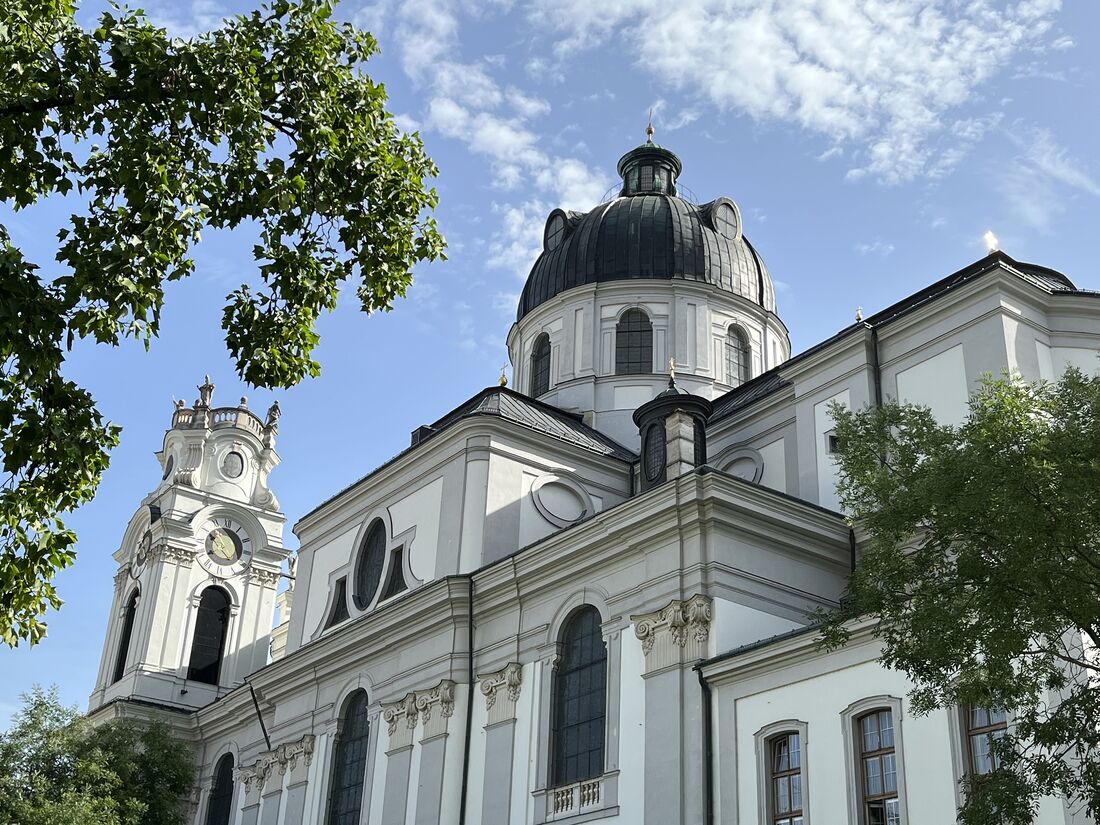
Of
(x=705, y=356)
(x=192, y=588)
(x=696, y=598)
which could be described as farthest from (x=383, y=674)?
(x=192, y=588)

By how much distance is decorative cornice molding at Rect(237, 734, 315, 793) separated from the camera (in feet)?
100

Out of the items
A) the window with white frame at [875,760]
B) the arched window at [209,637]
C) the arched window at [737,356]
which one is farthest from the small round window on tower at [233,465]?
the window with white frame at [875,760]

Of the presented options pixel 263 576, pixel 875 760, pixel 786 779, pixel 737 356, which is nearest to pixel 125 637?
pixel 263 576

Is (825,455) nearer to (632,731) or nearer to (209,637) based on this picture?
(632,731)

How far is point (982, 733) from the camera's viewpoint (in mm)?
16859

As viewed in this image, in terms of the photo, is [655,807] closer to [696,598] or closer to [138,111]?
[696,598]

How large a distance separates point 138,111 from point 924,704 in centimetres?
921

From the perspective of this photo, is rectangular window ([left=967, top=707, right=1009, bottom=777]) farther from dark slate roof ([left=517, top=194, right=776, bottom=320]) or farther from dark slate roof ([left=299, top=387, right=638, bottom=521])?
dark slate roof ([left=517, top=194, right=776, bottom=320])

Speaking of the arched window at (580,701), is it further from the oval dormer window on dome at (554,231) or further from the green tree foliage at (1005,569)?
the oval dormer window on dome at (554,231)

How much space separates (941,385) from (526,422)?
33.5 feet

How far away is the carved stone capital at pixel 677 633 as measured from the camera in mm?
21641

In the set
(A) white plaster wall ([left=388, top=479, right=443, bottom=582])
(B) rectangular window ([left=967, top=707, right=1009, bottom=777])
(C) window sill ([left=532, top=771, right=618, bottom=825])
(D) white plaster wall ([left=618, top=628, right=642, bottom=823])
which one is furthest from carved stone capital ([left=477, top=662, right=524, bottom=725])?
(B) rectangular window ([left=967, top=707, right=1009, bottom=777])

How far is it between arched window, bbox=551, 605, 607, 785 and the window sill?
25cm

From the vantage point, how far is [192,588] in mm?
42094
